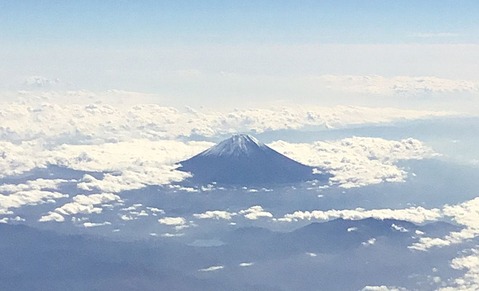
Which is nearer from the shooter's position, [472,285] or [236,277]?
[472,285]

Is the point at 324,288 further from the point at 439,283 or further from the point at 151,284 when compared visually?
the point at 151,284

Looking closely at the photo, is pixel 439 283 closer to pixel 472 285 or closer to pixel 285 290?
pixel 472 285

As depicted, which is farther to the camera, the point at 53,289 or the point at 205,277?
the point at 205,277

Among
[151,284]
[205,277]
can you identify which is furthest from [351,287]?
[151,284]

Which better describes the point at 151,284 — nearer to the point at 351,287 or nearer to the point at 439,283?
the point at 351,287

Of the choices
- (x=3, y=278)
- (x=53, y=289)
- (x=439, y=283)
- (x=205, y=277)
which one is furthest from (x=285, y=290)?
(x=3, y=278)

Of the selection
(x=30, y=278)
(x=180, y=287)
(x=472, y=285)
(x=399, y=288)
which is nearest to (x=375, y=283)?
(x=399, y=288)

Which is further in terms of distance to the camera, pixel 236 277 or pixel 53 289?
pixel 236 277
